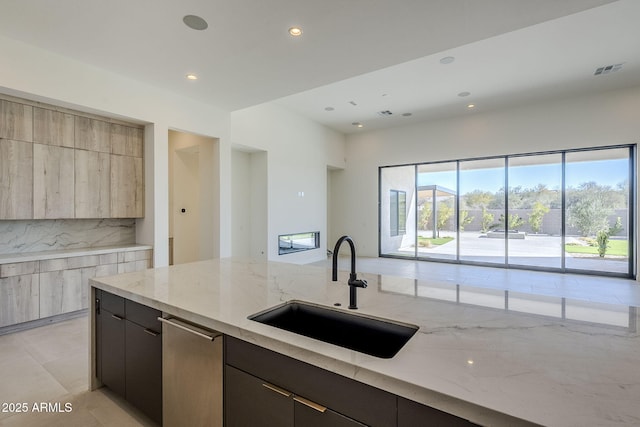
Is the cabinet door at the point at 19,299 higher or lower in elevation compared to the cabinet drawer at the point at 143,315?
lower

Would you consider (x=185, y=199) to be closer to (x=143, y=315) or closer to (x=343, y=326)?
(x=143, y=315)

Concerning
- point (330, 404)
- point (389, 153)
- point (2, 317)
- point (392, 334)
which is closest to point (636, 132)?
point (389, 153)

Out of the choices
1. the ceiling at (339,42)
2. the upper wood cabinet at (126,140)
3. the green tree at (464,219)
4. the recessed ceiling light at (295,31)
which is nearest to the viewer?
the ceiling at (339,42)

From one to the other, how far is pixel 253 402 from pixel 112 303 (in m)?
1.32

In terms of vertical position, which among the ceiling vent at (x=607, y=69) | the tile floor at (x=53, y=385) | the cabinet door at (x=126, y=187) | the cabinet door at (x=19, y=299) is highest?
the ceiling vent at (x=607, y=69)

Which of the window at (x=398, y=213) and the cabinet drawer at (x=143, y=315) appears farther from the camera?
the window at (x=398, y=213)

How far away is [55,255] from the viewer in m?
3.50

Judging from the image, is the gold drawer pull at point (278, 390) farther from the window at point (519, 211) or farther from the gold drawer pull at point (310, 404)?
the window at point (519, 211)

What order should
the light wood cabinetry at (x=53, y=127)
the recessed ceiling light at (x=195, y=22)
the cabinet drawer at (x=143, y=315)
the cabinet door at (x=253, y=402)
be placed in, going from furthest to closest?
the light wood cabinetry at (x=53, y=127)
the recessed ceiling light at (x=195, y=22)
the cabinet drawer at (x=143, y=315)
the cabinet door at (x=253, y=402)

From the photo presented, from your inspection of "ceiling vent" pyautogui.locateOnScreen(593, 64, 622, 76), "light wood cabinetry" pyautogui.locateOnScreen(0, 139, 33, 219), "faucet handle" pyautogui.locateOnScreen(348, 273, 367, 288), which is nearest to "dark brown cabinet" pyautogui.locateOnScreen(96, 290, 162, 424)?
"faucet handle" pyautogui.locateOnScreen(348, 273, 367, 288)

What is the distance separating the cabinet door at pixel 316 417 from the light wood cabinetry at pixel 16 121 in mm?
4290

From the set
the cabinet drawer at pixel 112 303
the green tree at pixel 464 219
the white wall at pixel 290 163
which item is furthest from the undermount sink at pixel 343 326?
the green tree at pixel 464 219

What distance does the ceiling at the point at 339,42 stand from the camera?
105 inches

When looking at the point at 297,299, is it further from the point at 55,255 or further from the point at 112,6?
the point at 55,255
